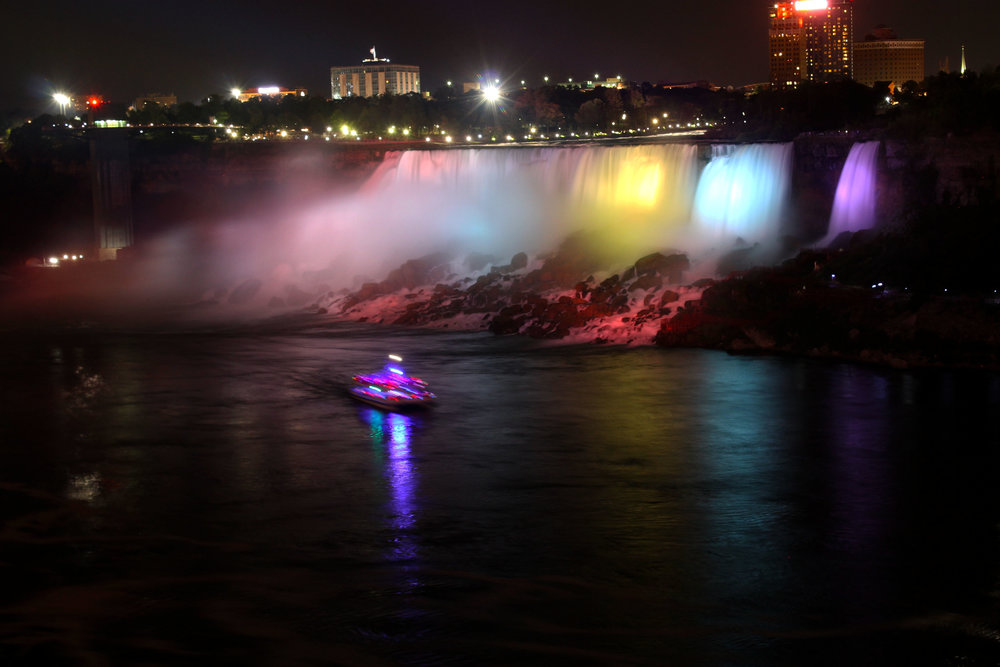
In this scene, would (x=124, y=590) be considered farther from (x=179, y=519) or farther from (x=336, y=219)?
(x=336, y=219)

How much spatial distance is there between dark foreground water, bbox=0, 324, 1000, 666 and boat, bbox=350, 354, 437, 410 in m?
0.45

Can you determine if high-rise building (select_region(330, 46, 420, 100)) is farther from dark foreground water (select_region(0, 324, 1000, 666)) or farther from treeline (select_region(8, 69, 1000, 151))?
dark foreground water (select_region(0, 324, 1000, 666))

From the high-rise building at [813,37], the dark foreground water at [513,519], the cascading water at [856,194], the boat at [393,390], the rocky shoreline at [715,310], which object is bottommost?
the dark foreground water at [513,519]

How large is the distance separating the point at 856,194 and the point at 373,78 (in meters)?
150

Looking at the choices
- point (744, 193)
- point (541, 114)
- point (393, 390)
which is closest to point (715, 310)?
point (744, 193)

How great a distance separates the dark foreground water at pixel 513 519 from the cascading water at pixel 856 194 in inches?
339

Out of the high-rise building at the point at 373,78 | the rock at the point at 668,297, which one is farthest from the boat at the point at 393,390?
the high-rise building at the point at 373,78

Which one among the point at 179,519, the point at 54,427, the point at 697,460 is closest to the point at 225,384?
the point at 54,427

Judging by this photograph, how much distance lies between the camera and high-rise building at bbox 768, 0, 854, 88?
14100 centimetres

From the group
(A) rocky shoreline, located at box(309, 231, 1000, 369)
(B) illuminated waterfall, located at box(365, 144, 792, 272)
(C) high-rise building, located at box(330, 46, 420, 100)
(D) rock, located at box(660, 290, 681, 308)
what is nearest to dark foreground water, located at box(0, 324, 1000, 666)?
(A) rocky shoreline, located at box(309, 231, 1000, 369)

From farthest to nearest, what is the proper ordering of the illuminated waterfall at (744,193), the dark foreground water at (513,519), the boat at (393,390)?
the illuminated waterfall at (744,193)
the boat at (393,390)
the dark foreground water at (513,519)

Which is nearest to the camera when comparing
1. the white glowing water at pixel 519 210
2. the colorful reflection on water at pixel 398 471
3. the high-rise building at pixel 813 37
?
the colorful reflection on water at pixel 398 471

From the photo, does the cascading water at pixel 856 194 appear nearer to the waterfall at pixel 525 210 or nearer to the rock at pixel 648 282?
the waterfall at pixel 525 210

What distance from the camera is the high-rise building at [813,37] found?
463 feet
